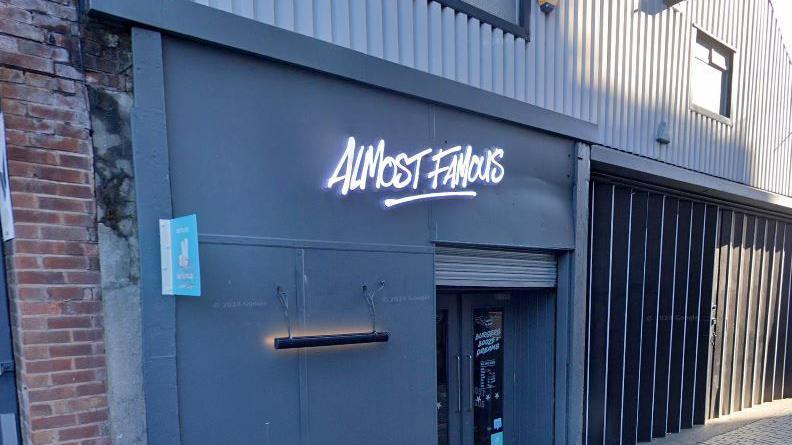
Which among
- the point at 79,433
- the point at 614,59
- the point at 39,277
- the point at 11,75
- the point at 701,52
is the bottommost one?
the point at 79,433

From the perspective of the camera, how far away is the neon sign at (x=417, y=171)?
3611 mm

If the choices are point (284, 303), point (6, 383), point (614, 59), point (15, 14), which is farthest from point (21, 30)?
point (614, 59)

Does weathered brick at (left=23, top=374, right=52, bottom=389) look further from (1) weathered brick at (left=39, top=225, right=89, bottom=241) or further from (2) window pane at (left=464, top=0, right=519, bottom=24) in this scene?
(2) window pane at (left=464, top=0, right=519, bottom=24)

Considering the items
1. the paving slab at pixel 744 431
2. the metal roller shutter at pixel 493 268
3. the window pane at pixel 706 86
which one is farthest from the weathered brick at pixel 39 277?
the window pane at pixel 706 86

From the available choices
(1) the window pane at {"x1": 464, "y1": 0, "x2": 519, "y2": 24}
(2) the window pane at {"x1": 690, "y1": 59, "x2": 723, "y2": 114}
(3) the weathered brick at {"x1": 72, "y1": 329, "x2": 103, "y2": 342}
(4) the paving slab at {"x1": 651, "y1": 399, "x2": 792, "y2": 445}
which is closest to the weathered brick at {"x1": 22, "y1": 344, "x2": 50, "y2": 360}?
(3) the weathered brick at {"x1": 72, "y1": 329, "x2": 103, "y2": 342}

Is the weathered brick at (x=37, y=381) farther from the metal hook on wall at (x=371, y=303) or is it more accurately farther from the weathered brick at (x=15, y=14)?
the metal hook on wall at (x=371, y=303)

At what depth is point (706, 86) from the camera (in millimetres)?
7203

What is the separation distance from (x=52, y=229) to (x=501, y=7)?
4.46 m

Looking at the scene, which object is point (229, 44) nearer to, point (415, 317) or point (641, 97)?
point (415, 317)

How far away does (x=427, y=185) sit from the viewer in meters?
4.08

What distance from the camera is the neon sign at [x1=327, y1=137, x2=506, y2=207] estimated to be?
361 centimetres

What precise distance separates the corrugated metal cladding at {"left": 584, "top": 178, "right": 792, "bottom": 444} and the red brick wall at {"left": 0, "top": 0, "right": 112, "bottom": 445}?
16.9 feet

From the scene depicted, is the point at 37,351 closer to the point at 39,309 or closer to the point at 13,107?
the point at 39,309

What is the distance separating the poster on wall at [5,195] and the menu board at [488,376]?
4163mm
